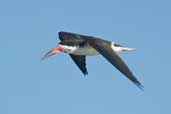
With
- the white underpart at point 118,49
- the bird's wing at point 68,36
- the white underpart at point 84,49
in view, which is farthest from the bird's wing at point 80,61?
the white underpart at point 118,49

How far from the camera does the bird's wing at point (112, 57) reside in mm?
57750

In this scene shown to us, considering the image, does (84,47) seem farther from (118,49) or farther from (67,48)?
(118,49)

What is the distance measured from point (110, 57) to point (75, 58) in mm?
9279

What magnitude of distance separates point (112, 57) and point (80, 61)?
9418 millimetres

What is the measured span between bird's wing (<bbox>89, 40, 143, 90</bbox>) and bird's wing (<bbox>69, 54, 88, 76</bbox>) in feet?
15.3

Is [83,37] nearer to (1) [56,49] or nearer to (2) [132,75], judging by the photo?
(1) [56,49]

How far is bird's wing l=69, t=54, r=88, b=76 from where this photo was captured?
233 feet

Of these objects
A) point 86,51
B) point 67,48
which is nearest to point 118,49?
point 86,51

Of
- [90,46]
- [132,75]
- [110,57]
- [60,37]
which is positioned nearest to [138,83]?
[132,75]

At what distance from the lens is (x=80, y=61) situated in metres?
71.2

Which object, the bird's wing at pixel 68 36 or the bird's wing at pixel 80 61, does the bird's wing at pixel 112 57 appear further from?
the bird's wing at pixel 80 61

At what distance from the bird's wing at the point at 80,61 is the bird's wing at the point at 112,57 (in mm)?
4662

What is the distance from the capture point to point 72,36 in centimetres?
6950

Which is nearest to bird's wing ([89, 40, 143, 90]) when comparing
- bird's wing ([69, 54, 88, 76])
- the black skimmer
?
the black skimmer
